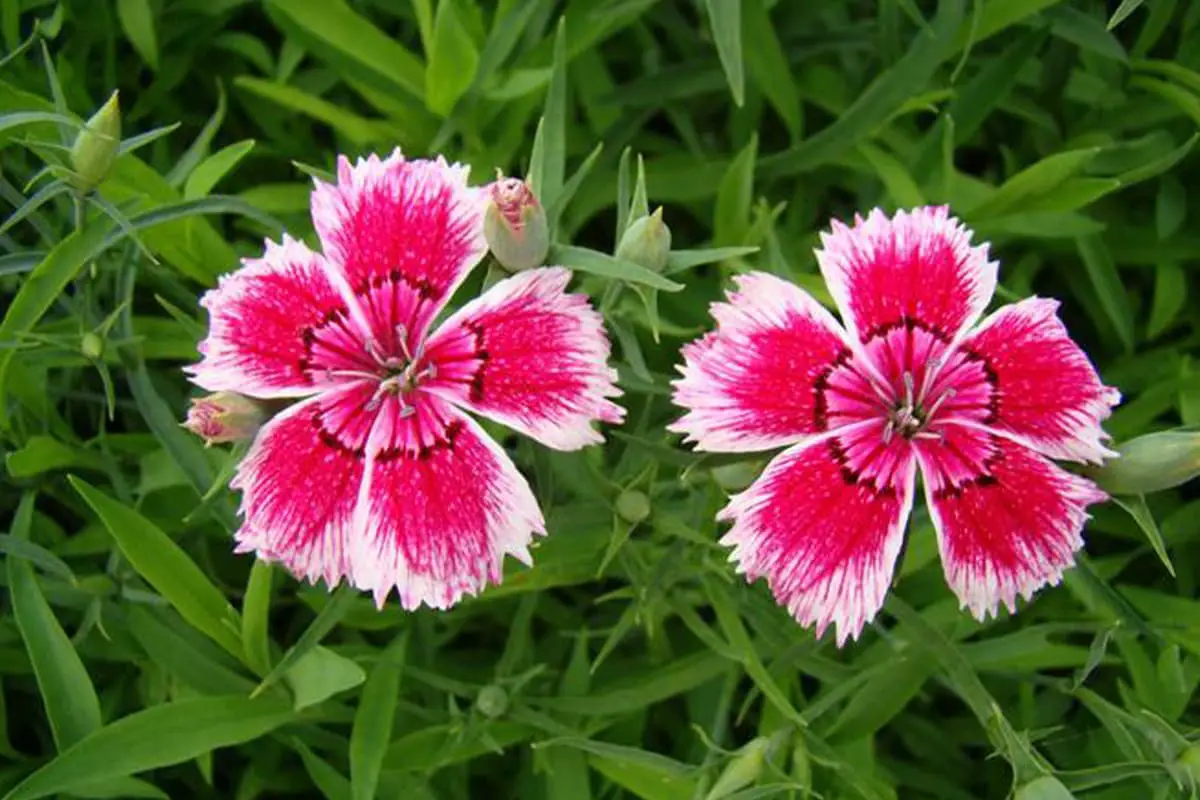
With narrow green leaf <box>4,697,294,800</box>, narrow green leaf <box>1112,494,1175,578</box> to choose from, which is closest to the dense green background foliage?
narrow green leaf <box>4,697,294,800</box>

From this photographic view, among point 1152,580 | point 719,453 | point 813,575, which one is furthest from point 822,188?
point 813,575

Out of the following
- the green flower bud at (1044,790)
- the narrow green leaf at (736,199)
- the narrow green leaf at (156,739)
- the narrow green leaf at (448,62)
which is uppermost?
the narrow green leaf at (448,62)

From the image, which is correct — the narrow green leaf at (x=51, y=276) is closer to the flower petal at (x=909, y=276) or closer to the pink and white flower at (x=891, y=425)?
the pink and white flower at (x=891, y=425)

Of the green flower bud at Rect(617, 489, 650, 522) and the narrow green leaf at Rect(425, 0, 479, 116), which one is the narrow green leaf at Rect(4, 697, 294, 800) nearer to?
the green flower bud at Rect(617, 489, 650, 522)

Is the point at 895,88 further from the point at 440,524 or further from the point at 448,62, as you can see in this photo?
the point at 440,524

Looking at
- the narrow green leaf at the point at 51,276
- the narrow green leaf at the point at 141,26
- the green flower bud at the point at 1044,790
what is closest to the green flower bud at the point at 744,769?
→ the green flower bud at the point at 1044,790

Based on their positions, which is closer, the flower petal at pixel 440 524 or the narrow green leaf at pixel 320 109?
the flower petal at pixel 440 524

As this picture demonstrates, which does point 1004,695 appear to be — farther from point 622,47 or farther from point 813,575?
point 622,47
